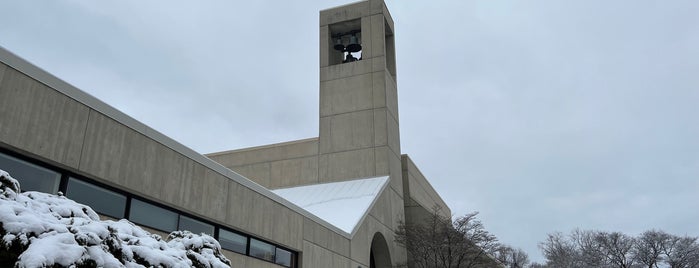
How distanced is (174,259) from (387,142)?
23425mm

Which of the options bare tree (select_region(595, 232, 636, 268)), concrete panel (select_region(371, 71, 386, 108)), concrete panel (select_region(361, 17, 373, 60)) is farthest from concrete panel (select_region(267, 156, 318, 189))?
bare tree (select_region(595, 232, 636, 268))

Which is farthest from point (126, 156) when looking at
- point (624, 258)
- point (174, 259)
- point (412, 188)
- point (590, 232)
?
point (590, 232)

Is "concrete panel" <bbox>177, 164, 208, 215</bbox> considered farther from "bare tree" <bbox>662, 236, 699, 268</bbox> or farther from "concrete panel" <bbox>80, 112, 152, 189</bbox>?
"bare tree" <bbox>662, 236, 699, 268</bbox>

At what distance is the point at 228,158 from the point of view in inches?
1374

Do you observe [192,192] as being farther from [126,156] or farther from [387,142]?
[387,142]

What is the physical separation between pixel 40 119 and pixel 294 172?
2275 cm

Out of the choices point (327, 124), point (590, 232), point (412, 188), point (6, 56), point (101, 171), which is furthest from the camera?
point (590, 232)

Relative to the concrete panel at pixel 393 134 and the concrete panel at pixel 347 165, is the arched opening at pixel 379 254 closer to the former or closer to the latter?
the concrete panel at pixel 347 165

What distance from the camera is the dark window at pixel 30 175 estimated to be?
8.43m

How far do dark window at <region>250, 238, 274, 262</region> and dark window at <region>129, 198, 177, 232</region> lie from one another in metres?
3.33

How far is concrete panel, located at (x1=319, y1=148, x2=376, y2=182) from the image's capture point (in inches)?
1144

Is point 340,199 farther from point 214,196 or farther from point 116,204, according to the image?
point 116,204

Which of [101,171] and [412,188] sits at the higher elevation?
[412,188]

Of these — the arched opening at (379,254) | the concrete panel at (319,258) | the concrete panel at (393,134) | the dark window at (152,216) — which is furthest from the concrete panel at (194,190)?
the concrete panel at (393,134)
